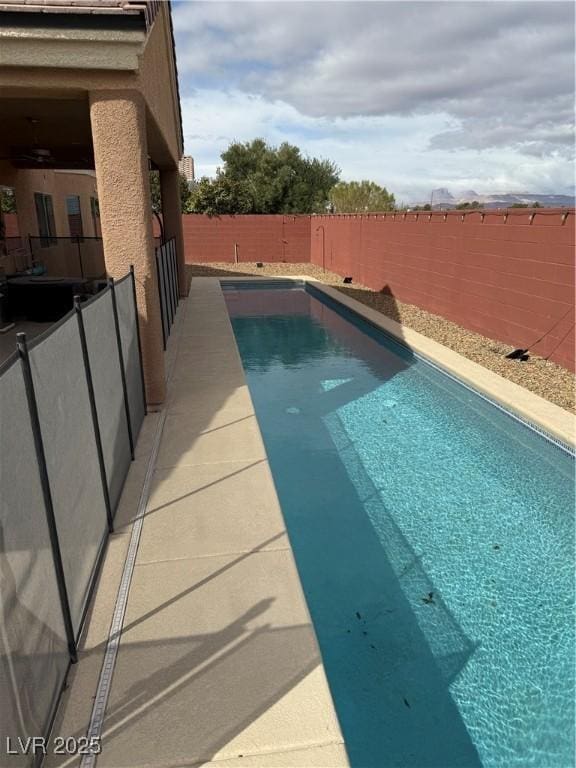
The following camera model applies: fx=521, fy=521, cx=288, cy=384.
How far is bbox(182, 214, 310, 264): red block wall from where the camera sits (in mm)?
29688

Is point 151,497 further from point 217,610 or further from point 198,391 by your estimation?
point 198,391

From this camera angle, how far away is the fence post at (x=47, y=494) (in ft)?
9.86

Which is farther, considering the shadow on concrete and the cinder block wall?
the cinder block wall

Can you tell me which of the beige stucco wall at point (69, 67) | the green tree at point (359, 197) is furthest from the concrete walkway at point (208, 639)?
the green tree at point (359, 197)

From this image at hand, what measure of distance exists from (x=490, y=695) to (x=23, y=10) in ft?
27.8

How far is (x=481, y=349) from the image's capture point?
12250 mm

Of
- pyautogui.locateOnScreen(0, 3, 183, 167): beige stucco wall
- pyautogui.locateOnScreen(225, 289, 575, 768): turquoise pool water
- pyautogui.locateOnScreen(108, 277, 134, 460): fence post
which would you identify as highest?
pyautogui.locateOnScreen(0, 3, 183, 167): beige stucco wall

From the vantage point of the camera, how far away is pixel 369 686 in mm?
4211

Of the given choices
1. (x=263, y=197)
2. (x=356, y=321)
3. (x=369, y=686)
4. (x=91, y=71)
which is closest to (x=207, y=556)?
(x=369, y=686)

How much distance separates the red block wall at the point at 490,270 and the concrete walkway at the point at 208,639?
7.39 meters

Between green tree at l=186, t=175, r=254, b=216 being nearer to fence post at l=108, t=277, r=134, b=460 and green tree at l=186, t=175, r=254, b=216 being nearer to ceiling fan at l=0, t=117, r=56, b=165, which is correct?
ceiling fan at l=0, t=117, r=56, b=165

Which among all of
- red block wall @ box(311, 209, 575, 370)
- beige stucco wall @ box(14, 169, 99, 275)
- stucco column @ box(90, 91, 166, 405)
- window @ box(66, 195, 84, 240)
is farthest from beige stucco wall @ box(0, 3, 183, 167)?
window @ box(66, 195, 84, 240)

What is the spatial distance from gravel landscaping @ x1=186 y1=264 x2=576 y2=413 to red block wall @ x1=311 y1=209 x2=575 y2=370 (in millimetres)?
251

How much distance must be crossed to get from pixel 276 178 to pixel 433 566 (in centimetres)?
4655
